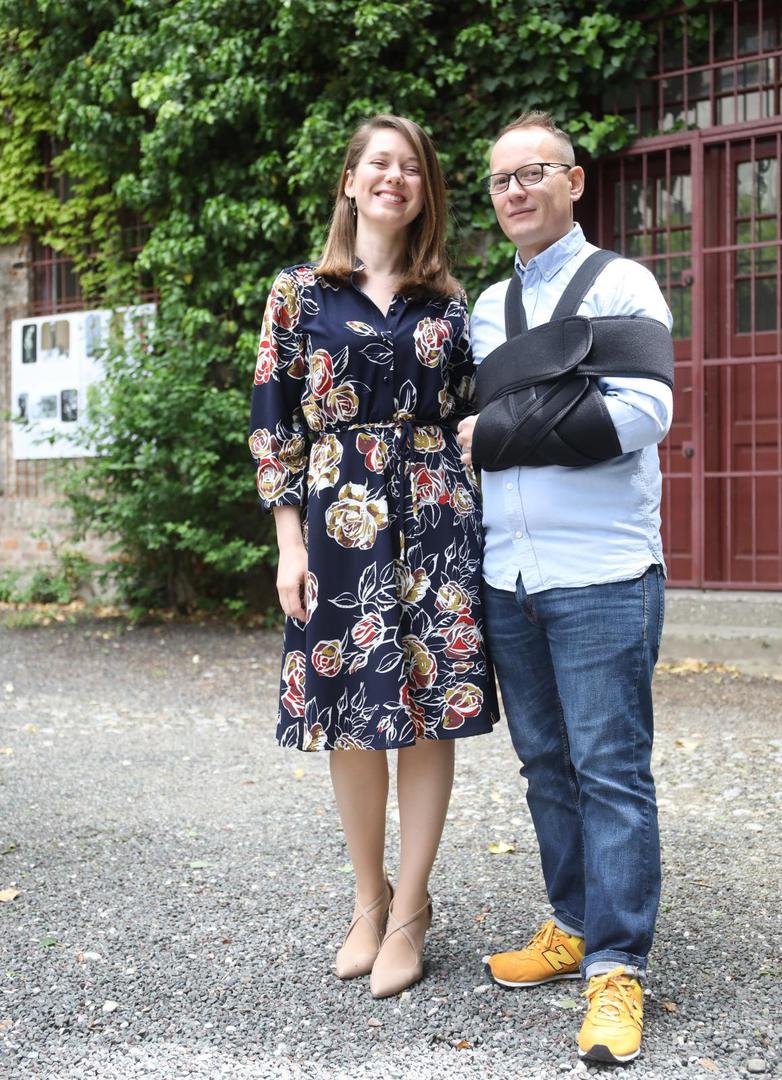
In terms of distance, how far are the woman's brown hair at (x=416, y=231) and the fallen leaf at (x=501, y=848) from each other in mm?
1859

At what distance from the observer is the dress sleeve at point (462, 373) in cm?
267

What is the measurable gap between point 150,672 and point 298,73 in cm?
433

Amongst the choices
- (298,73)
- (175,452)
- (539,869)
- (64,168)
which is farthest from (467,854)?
(64,168)

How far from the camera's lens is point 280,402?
2674 mm

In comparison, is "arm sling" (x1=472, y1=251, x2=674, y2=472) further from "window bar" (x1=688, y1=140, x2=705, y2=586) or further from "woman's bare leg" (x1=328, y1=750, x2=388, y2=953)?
"window bar" (x1=688, y1=140, x2=705, y2=586)

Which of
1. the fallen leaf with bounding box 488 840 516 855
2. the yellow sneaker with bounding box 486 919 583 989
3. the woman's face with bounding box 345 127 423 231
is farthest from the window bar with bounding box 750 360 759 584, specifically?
the woman's face with bounding box 345 127 423 231

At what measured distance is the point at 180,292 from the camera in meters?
8.43

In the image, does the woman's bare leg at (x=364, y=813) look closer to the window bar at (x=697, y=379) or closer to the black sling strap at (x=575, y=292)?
the black sling strap at (x=575, y=292)

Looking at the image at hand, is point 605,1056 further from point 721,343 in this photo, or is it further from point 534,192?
point 721,343

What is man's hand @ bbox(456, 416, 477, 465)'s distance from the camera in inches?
96.0

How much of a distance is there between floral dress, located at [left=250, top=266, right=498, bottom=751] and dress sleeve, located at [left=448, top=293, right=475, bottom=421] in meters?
0.04

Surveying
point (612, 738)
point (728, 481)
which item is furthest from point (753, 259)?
point (612, 738)

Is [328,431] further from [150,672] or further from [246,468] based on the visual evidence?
[246,468]

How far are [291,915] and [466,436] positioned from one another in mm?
1516
